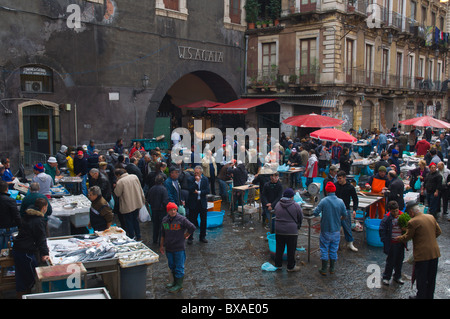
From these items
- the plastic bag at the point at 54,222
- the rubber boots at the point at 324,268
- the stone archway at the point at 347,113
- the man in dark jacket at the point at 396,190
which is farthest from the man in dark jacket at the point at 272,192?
the stone archway at the point at 347,113

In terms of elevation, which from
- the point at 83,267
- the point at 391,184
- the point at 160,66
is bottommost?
the point at 83,267

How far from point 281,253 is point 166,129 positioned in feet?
49.2

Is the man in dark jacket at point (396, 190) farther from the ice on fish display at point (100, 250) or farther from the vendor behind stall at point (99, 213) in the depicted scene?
the vendor behind stall at point (99, 213)

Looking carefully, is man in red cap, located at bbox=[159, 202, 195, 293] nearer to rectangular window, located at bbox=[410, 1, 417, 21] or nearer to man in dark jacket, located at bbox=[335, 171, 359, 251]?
man in dark jacket, located at bbox=[335, 171, 359, 251]

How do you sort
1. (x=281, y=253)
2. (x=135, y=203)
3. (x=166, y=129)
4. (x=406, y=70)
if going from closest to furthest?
(x=281, y=253)
(x=135, y=203)
(x=166, y=129)
(x=406, y=70)

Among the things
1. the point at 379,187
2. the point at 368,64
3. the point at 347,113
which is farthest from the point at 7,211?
the point at 368,64

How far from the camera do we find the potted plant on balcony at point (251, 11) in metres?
23.8

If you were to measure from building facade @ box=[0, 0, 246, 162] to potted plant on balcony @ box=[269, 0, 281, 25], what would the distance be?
216 cm

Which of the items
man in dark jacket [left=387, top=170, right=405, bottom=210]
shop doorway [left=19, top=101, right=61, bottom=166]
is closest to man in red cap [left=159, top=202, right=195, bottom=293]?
man in dark jacket [left=387, top=170, right=405, bottom=210]

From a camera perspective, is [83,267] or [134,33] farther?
[134,33]

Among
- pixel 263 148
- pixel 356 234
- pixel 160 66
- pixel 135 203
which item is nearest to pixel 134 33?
pixel 160 66

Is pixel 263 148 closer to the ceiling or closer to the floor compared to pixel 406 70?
closer to the floor

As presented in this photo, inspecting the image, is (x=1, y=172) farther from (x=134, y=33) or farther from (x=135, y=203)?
(x=134, y=33)

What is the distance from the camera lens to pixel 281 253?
25.4 feet
